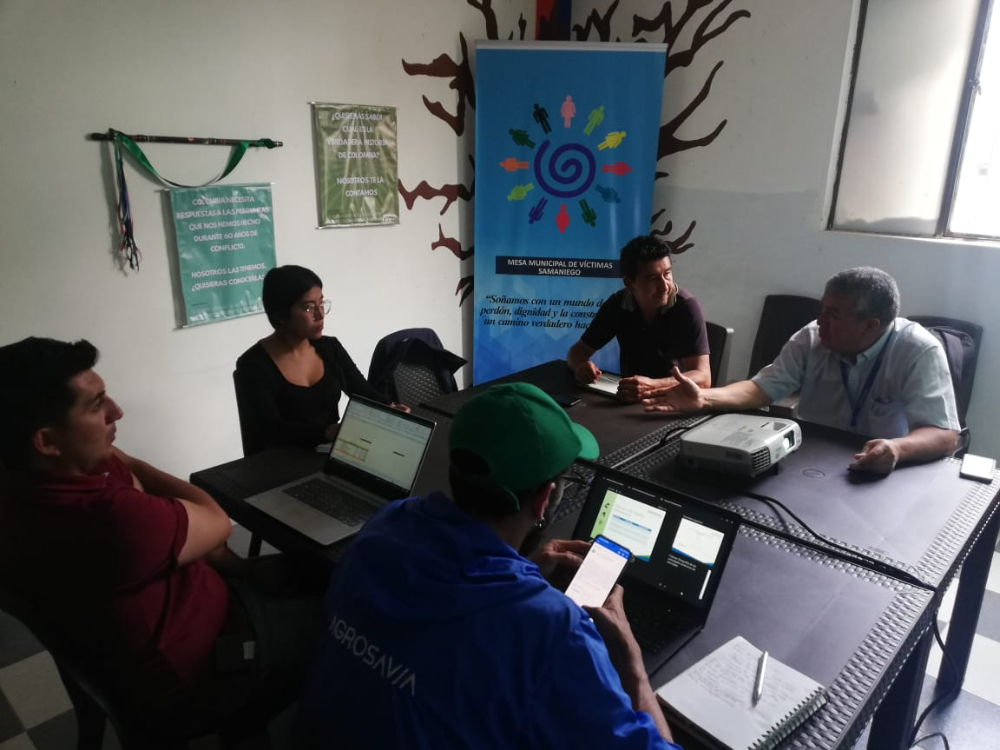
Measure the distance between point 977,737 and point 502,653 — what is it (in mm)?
1860

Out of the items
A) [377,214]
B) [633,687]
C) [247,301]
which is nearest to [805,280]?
[377,214]

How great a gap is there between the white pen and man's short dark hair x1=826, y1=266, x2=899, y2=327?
52.0 inches

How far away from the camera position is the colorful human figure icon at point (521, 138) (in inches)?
154

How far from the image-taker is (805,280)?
368 cm

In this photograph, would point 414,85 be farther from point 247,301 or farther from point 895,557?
point 895,557

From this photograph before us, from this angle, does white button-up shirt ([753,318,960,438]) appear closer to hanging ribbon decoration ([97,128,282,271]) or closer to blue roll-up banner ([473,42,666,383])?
blue roll-up banner ([473,42,666,383])

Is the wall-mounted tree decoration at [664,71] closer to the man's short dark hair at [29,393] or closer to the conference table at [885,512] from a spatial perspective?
the conference table at [885,512]

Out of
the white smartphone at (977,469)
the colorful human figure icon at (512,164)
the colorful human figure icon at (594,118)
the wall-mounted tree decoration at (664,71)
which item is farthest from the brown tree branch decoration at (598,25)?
the white smartphone at (977,469)

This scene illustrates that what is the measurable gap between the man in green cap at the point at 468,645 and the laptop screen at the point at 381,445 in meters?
0.63

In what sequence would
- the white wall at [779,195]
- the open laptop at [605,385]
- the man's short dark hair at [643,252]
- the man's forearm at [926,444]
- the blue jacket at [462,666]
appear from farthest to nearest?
the white wall at [779,195] → the man's short dark hair at [643,252] → the open laptop at [605,385] → the man's forearm at [926,444] → the blue jacket at [462,666]

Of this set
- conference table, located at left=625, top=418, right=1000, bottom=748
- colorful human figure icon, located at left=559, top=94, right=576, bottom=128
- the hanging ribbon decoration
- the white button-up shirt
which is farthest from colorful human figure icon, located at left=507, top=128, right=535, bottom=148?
conference table, located at left=625, top=418, right=1000, bottom=748

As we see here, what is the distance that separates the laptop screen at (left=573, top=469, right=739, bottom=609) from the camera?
1.29 metres

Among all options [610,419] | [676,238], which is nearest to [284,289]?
[610,419]

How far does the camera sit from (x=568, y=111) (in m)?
3.87
